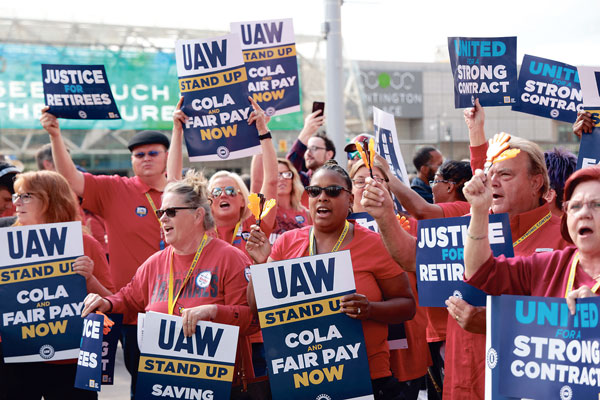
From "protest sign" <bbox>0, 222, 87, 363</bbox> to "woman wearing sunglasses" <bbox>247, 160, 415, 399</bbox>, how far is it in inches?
52.6

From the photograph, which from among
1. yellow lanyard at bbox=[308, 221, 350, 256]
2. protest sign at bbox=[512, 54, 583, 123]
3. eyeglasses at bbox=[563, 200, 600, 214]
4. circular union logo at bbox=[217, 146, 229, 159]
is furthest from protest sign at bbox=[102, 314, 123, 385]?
protest sign at bbox=[512, 54, 583, 123]

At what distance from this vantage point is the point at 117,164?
18.4 meters

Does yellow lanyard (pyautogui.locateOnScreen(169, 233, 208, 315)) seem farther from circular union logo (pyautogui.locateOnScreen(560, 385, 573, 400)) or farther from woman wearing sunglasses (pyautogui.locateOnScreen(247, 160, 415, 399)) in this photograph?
circular union logo (pyautogui.locateOnScreen(560, 385, 573, 400))

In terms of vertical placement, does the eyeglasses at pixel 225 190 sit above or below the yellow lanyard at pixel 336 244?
above

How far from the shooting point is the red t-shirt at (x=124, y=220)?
5562 millimetres

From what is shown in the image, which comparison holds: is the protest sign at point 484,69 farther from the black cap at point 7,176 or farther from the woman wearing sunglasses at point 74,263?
the black cap at point 7,176

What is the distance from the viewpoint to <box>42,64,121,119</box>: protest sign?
5977 mm

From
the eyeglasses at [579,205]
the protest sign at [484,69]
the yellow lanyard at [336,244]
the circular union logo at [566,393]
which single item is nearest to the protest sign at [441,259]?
the yellow lanyard at [336,244]

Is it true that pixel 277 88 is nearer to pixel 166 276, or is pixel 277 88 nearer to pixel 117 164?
pixel 166 276

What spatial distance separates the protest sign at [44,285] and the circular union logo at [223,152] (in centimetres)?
148

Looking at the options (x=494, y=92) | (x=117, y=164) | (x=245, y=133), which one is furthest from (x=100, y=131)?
(x=494, y=92)

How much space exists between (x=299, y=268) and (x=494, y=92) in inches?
94.5

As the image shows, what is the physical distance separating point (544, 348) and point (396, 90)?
3462cm

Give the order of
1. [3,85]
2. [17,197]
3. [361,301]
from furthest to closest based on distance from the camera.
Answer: [3,85] < [17,197] < [361,301]
